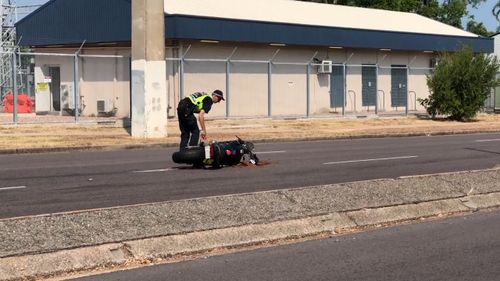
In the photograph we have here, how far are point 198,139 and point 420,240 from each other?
732 centimetres

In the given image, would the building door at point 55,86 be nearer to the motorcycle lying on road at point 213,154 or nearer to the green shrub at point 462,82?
the green shrub at point 462,82

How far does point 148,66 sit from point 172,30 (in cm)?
746

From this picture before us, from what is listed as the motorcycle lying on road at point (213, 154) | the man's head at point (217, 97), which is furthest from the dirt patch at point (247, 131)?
the motorcycle lying on road at point (213, 154)

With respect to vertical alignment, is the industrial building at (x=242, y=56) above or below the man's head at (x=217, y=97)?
above

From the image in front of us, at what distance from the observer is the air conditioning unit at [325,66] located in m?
34.8

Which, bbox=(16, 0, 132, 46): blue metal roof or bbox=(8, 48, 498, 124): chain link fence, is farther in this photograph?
bbox=(16, 0, 132, 46): blue metal roof

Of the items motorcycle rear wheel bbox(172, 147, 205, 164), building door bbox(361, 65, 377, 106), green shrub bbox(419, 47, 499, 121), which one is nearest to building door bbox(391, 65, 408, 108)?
building door bbox(361, 65, 377, 106)

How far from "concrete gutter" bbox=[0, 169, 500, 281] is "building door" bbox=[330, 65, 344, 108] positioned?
25515 mm

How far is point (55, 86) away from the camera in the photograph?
34500 mm

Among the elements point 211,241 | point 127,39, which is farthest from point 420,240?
point 127,39

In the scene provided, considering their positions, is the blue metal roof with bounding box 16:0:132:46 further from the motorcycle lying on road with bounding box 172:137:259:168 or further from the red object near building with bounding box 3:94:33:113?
the motorcycle lying on road with bounding box 172:137:259:168

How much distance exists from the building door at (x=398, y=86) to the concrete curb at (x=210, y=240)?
29447mm

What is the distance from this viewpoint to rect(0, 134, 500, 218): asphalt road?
10594 mm

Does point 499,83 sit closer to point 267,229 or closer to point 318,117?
point 318,117
